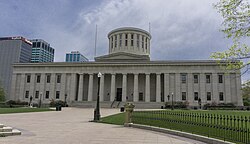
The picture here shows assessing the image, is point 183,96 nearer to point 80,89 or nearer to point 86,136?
point 80,89

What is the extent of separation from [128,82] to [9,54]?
85878mm

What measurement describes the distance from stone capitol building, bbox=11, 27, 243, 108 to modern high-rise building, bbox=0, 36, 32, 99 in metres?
61.7

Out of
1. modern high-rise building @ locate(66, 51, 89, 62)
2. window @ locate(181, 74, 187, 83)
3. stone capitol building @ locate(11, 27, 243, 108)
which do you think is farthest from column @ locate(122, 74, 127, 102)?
modern high-rise building @ locate(66, 51, 89, 62)

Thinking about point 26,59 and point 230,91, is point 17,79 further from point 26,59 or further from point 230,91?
point 26,59

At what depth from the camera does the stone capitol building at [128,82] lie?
48.7 meters

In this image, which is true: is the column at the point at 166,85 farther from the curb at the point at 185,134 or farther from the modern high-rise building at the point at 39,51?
the modern high-rise building at the point at 39,51

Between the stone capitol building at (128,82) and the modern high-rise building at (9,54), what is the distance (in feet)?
202

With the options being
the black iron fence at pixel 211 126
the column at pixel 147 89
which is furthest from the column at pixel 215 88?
the black iron fence at pixel 211 126

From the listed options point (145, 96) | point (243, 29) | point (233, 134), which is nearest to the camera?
point (243, 29)

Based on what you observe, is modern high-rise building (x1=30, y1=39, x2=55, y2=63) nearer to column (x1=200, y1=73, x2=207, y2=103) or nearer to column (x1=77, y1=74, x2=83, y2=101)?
column (x1=77, y1=74, x2=83, y2=101)

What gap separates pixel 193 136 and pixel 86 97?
49.2 metres

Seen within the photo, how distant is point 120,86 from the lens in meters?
56.9

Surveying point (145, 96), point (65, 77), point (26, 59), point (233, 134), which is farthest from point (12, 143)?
point (26, 59)

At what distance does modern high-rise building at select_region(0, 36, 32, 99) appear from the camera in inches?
4323
